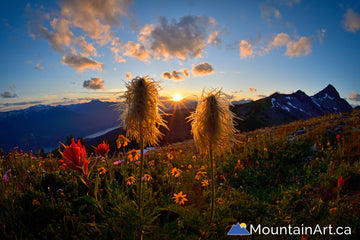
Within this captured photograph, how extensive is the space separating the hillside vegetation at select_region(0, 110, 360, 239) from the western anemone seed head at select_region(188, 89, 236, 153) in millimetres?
740

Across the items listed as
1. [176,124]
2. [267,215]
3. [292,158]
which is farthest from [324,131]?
[176,124]

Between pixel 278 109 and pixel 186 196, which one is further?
pixel 278 109

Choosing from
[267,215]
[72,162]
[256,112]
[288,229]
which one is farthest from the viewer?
[256,112]

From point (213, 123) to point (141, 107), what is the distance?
1.06m

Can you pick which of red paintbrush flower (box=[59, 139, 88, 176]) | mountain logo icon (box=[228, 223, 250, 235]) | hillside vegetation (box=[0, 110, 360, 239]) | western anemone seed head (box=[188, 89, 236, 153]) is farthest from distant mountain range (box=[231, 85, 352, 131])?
red paintbrush flower (box=[59, 139, 88, 176])

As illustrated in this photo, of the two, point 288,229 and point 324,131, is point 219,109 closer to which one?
point 288,229

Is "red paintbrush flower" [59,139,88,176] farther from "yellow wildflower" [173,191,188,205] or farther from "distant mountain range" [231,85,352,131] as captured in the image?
"distant mountain range" [231,85,352,131]

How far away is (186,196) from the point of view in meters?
3.99

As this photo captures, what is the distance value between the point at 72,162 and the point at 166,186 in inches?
97.2

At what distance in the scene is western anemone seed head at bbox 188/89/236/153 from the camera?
94.7 inches

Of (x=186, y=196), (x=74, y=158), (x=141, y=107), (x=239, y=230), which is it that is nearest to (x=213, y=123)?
(x=141, y=107)

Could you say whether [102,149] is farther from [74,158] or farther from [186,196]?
[186,196]

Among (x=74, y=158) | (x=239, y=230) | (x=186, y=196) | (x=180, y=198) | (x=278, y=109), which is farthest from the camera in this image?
(x=278, y=109)

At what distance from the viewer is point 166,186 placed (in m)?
4.24
